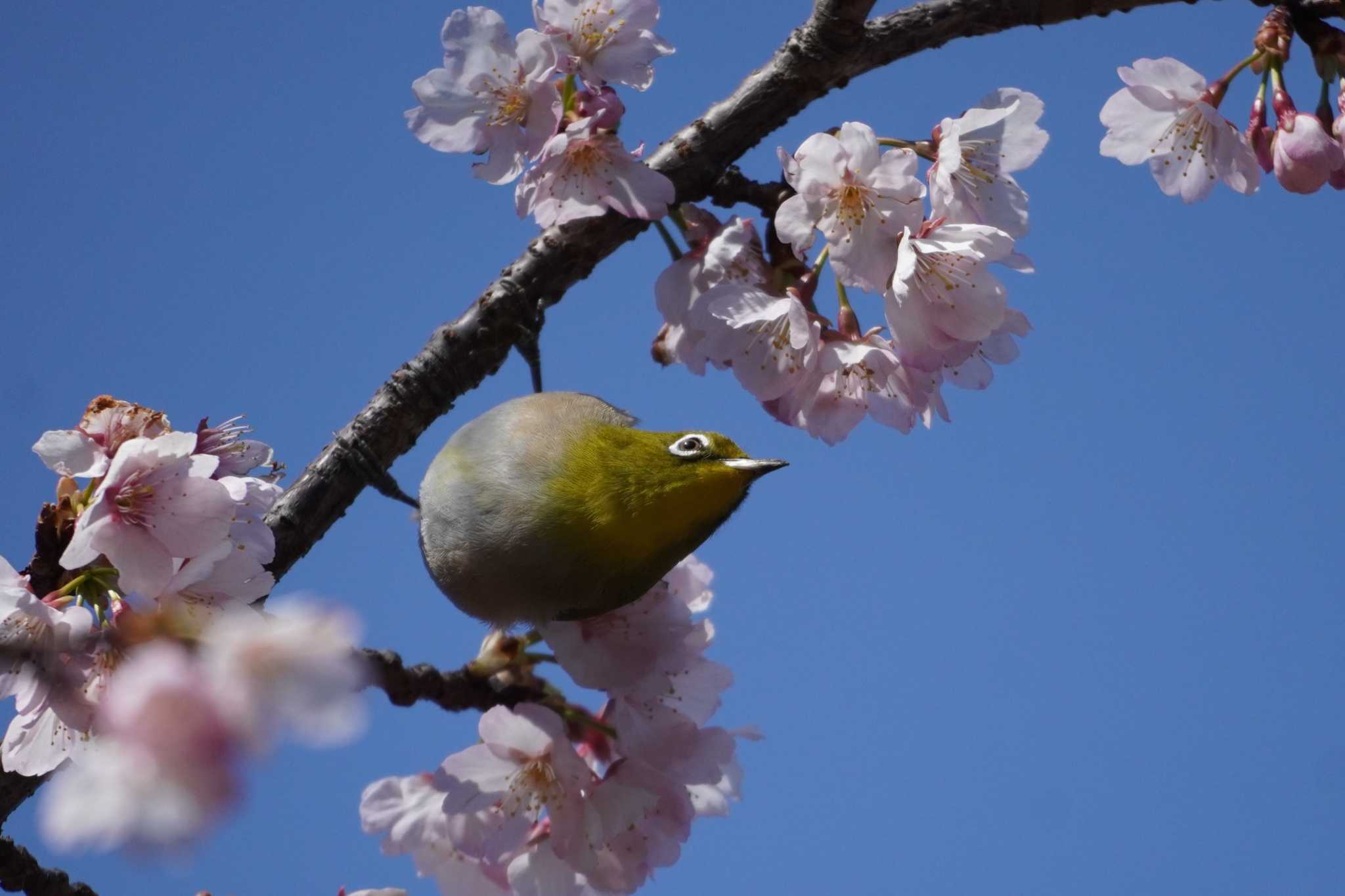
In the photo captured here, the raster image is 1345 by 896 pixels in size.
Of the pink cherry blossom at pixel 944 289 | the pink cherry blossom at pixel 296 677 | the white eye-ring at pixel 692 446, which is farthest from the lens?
the white eye-ring at pixel 692 446

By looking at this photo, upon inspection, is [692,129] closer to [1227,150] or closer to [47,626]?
[1227,150]

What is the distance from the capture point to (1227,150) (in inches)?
126

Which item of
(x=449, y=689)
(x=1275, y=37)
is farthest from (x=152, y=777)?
(x=1275, y=37)

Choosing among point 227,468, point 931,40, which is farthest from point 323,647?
point 931,40

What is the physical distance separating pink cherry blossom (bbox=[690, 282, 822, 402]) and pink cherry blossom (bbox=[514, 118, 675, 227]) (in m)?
0.30

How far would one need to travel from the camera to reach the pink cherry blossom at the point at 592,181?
3.01m

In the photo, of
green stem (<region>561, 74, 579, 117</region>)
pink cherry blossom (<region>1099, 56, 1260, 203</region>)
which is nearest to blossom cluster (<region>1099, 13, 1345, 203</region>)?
pink cherry blossom (<region>1099, 56, 1260, 203</region>)

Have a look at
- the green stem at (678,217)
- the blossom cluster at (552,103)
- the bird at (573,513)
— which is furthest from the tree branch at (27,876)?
the green stem at (678,217)

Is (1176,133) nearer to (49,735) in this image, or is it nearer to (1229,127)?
(1229,127)

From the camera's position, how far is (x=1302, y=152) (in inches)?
113

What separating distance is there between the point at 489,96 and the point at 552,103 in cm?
19

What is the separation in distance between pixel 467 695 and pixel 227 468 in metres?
0.83

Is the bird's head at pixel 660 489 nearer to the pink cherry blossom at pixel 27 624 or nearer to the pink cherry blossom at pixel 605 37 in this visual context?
the pink cherry blossom at pixel 605 37

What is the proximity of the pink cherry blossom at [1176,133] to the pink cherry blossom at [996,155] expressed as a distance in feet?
1.47
